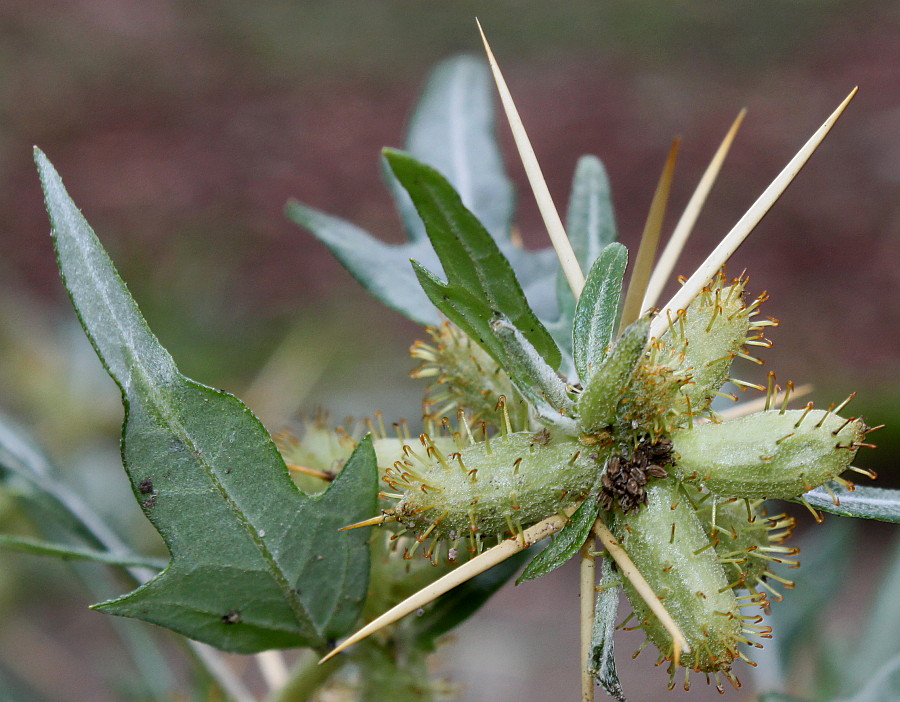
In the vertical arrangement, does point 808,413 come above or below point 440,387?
below

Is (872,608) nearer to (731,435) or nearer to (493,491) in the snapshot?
(731,435)

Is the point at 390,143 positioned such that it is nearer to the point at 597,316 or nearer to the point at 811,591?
the point at 811,591

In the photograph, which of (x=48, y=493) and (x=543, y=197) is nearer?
(x=543, y=197)

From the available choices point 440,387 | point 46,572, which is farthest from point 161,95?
point 440,387

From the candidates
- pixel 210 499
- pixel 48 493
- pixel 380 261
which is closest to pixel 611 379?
pixel 210 499

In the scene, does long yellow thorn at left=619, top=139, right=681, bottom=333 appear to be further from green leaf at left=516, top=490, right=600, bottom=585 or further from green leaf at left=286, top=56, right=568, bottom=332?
green leaf at left=286, top=56, right=568, bottom=332
